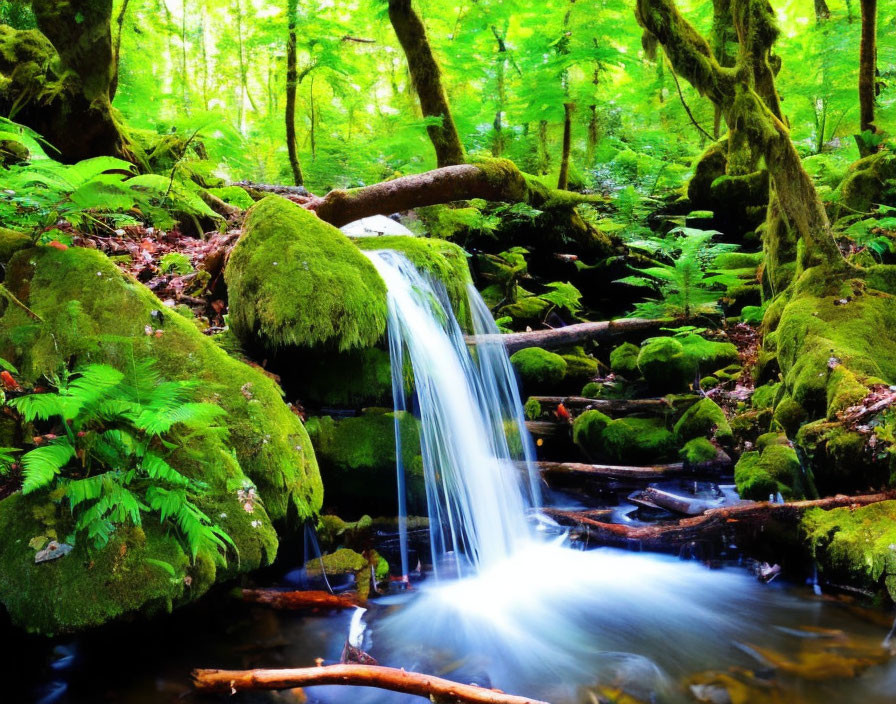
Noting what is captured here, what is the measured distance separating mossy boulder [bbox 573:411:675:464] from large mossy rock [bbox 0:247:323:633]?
11.9ft

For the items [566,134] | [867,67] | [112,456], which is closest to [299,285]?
[112,456]

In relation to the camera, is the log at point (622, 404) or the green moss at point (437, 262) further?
the log at point (622, 404)

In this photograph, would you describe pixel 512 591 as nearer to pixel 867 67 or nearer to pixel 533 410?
pixel 533 410

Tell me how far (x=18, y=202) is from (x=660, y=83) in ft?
46.0

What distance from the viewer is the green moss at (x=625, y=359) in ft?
25.7

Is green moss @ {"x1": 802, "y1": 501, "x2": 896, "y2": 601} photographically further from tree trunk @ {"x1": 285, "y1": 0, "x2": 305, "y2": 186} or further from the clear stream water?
tree trunk @ {"x1": 285, "y1": 0, "x2": 305, "y2": 186}

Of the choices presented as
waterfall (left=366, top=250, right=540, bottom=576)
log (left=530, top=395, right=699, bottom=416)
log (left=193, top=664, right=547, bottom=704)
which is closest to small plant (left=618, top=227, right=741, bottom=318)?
log (left=530, top=395, right=699, bottom=416)

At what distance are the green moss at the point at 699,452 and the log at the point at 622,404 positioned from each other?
0.95 m

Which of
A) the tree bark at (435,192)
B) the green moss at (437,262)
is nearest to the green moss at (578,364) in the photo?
the green moss at (437,262)

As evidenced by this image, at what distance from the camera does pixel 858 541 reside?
3.71 meters

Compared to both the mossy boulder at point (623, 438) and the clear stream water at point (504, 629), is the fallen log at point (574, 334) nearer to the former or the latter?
the mossy boulder at point (623, 438)

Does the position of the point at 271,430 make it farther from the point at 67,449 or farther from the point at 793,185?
the point at 793,185

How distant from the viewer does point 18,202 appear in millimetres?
3576

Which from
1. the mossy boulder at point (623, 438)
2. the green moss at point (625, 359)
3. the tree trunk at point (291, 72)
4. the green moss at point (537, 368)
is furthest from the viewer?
the tree trunk at point (291, 72)
